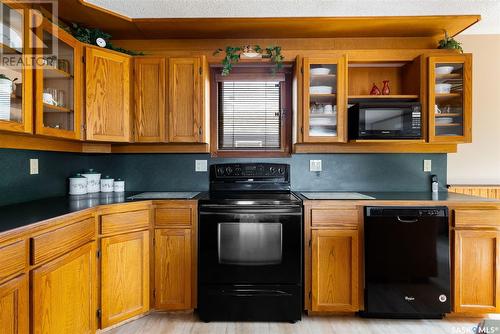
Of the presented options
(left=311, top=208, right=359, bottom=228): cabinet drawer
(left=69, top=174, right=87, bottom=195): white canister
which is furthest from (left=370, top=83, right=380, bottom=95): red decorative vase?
(left=69, top=174, right=87, bottom=195): white canister

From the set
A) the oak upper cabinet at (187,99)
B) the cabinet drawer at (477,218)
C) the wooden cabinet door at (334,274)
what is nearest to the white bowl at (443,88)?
the cabinet drawer at (477,218)

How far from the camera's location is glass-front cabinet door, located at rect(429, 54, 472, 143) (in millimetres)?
2289

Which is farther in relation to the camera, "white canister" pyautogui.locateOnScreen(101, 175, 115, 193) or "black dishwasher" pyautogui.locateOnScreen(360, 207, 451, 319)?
"white canister" pyautogui.locateOnScreen(101, 175, 115, 193)

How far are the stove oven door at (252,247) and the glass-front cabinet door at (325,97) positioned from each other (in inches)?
28.4

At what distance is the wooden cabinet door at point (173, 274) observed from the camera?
83.4 inches

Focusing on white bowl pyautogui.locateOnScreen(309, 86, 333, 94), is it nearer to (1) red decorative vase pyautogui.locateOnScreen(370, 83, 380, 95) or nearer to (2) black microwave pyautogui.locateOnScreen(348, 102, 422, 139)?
(2) black microwave pyautogui.locateOnScreen(348, 102, 422, 139)

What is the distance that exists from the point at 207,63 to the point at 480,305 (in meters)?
2.82

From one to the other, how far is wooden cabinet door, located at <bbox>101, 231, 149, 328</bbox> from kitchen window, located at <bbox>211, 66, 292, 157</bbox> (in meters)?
1.10

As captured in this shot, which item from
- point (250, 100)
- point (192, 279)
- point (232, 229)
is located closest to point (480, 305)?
point (232, 229)

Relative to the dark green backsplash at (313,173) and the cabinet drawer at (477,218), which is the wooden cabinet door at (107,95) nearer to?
the dark green backsplash at (313,173)

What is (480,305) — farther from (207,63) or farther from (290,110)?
(207,63)

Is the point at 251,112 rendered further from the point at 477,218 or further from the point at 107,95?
the point at 477,218

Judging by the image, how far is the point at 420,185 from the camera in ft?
8.75

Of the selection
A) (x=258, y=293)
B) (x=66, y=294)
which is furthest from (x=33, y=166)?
(x=258, y=293)
